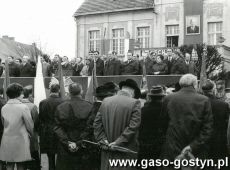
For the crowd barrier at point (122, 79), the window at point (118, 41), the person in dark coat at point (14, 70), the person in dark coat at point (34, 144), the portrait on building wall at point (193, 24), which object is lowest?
the person in dark coat at point (34, 144)

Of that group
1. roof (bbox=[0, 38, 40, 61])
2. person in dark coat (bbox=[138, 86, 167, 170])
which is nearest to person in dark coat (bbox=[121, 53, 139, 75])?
person in dark coat (bbox=[138, 86, 167, 170])

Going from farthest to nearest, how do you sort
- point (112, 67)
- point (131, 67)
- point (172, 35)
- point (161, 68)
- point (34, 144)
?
point (172, 35), point (112, 67), point (131, 67), point (161, 68), point (34, 144)

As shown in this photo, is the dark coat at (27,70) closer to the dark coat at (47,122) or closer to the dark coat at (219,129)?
the dark coat at (47,122)

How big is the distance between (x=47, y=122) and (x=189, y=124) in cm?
353

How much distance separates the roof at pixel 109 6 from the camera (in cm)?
4056

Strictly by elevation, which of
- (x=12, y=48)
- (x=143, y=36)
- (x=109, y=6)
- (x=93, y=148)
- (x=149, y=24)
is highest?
(x=109, y=6)

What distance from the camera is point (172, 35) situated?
3931 cm

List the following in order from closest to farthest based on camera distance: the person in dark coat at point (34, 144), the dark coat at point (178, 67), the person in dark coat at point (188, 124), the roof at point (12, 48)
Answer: the person in dark coat at point (188, 124) < the person in dark coat at point (34, 144) < the dark coat at point (178, 67) < the roof at point (12, 48)

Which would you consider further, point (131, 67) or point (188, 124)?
point (131, 67)

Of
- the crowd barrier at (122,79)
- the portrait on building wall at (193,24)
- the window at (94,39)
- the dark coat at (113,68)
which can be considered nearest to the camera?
the crowd barrier at (122,79)

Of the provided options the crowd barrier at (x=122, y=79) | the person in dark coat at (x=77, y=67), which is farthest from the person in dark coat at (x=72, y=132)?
the person in dark coat at (x=77, y=67)

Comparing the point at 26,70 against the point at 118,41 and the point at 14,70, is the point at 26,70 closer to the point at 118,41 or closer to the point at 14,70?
the point at 14,70

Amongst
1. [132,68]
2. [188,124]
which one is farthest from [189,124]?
[132,68]

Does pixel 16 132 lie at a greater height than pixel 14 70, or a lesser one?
lesser
